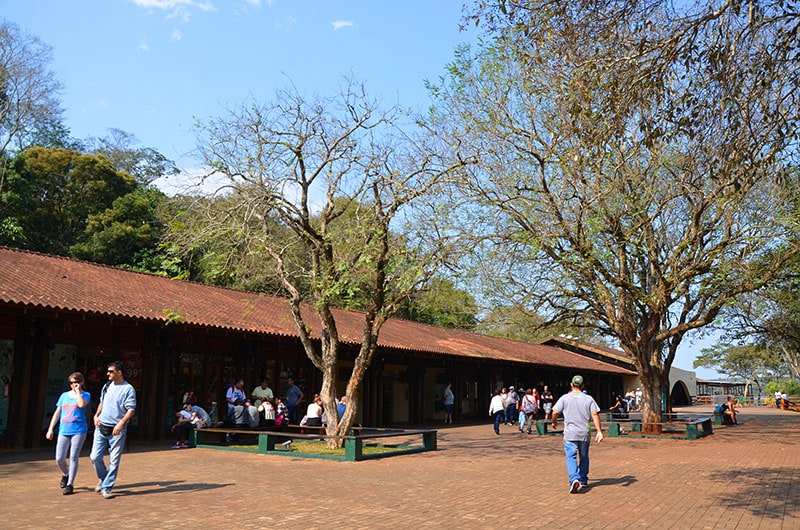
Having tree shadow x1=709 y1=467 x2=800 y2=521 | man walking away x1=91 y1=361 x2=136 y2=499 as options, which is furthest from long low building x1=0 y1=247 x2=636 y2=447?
tree shadow x1=709 y1=467 x2=800 y2=521

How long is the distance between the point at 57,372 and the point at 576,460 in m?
10.9

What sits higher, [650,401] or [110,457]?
[650,401]

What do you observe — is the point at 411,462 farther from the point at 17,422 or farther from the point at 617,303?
the point at 617,303

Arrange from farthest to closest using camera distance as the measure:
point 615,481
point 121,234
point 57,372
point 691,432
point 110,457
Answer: point 121,234, point 691,432, point 57,372, point 615,481, point 110,457

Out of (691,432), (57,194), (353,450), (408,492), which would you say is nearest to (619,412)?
(691,432)

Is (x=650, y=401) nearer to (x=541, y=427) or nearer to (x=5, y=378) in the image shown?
(x=541, y=427)

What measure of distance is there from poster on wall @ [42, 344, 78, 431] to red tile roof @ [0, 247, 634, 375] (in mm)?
1304

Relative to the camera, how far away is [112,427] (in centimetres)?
808

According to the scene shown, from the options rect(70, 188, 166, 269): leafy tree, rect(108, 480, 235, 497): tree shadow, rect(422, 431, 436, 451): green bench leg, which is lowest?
rect(108, 480, 235, 497): tree shadow

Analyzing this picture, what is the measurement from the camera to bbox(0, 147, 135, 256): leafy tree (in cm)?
3188

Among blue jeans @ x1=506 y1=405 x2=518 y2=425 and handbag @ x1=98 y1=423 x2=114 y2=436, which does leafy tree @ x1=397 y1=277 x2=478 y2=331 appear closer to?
blue jeans @ x1=506 y1=405 x2=518 y2=425

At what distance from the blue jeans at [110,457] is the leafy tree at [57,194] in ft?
88.6

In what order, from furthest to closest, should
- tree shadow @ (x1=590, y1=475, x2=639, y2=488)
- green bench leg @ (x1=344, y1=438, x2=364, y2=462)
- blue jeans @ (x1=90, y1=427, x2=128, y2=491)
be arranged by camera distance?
1. green bench leg @ (x1=344, y1=438, x2=364, y2=462)
2. tree shadow @ (x1=590, y1=475, x2=639, y2=488)
3. blue jeans @ (x1=90, y1=427, x2=128, y2=491)

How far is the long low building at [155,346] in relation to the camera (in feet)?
43.3
